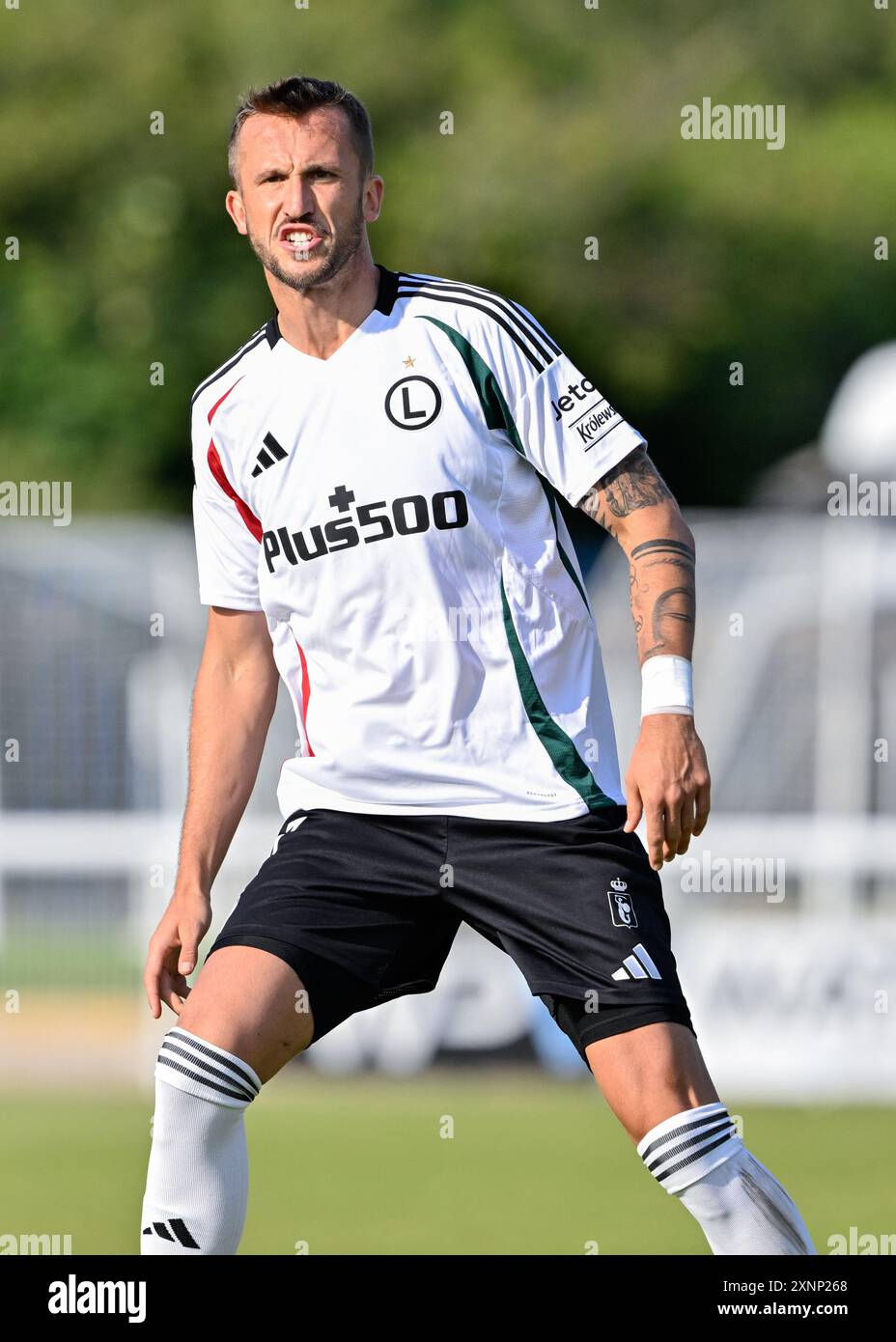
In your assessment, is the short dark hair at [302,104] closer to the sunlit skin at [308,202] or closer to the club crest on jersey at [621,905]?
the sunlit skin at [308,202]

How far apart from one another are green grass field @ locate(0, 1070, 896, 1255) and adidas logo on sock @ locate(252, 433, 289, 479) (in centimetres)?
336

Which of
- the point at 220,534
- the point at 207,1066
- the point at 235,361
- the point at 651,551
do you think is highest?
the point at 235,361

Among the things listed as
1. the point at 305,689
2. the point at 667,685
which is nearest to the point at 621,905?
the point at 667,685

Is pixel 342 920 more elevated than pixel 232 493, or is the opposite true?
pixel 232 493

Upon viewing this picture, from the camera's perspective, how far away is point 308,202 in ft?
14.1

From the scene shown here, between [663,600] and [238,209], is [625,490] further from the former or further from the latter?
[238,209]

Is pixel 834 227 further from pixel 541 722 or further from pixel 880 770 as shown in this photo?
pixel 541 722

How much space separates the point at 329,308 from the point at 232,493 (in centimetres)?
48

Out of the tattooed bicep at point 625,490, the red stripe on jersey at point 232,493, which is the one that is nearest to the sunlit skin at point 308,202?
the red stripe on jersey at point 232,493

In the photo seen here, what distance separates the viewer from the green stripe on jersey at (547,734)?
4340 millimetres

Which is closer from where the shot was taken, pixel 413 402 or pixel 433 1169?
pixel 413 402

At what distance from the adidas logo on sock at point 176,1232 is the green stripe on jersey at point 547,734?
119 centimetres

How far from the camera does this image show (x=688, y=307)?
86.0 feet
